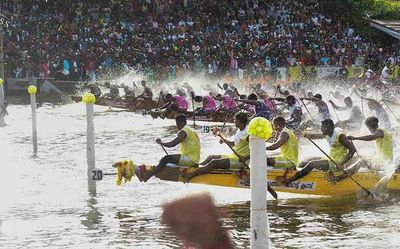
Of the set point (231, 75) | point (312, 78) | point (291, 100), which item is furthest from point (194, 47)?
point (291, 100)

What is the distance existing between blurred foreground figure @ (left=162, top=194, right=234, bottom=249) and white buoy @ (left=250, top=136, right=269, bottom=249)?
3.42m

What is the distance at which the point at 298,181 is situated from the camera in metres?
14.5

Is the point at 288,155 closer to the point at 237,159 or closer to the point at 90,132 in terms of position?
the point at 237,159

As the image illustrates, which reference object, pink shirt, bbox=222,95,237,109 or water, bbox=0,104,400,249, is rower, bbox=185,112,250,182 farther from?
pink shirt, bbox=222,95,237,109

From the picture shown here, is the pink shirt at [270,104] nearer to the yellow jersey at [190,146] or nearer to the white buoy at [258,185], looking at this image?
the yellow jersey at [190,146]

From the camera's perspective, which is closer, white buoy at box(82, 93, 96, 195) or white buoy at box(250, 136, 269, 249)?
white buoy at box(250, 136, 269, 249)

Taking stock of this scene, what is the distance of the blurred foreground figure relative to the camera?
449 cm

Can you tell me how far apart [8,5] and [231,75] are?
A: 13.6 metres

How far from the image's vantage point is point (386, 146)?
15.0 meters

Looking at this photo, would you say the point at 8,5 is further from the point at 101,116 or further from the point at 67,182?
the point at 67,182

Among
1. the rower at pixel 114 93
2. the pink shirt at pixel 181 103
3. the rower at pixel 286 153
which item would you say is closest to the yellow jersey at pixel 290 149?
the rower at pixel 286 153

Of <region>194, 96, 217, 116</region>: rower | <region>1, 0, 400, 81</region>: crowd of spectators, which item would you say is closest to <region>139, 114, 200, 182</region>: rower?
<region>194, 96, 217, 116</region>: rower

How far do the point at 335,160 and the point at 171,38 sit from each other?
30.6m

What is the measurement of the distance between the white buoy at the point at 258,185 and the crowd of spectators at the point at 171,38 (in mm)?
33259
